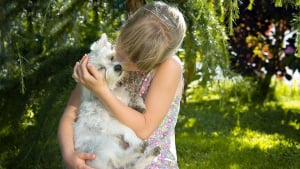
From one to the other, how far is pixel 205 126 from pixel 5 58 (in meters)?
2.91

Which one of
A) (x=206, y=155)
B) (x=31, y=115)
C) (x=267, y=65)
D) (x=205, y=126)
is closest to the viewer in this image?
(x=31, y=115)

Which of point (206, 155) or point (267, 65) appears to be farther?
point (267, 65)

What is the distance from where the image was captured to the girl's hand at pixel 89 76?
8.07ft

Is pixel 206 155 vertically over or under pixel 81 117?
under

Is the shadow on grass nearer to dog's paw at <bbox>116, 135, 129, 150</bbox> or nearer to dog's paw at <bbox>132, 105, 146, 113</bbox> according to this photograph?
dog's paw at <bbox>132, 105, 146, 113</bbox>

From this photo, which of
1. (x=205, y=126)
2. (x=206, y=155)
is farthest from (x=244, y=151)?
(x=205, y=126)

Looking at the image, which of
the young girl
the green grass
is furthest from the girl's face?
the green grass

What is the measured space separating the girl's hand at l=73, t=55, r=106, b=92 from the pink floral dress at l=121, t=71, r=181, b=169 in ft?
0.81

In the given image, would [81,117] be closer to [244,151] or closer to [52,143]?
[52,143]

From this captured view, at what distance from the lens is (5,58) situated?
324 centimetres

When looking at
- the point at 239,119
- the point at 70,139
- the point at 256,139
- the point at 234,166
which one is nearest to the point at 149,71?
the point at 70,139

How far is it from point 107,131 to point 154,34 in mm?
482

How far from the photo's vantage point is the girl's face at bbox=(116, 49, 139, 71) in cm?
266

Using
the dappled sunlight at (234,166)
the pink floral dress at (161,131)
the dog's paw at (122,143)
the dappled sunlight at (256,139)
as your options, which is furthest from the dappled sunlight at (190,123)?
the dog's paw at (122,143)
